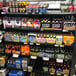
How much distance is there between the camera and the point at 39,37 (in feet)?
9.53

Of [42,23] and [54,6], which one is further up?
[54,6]

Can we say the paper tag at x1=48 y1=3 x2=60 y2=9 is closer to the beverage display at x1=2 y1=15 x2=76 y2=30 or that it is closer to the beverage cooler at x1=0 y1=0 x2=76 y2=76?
the beverage cooler at x1=0 y1=0 x2=76 y2=76

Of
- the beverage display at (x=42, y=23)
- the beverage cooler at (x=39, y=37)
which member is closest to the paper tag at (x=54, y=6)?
the beverage cooler at (x=39, y=37)

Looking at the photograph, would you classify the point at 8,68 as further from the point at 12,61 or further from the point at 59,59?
the point at 59,59

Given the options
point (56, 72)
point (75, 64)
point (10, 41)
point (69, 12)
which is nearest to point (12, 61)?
point (10, 41)

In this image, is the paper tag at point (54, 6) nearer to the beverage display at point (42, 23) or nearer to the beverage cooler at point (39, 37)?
the beverage cooler at point (39, 37)

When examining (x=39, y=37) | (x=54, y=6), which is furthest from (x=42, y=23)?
(x=54, y=6)

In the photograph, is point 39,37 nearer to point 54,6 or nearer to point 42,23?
point 42,23

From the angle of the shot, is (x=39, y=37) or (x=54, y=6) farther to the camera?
(x=39, y=37)

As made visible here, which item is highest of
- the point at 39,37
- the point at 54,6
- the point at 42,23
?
the point at 54,6

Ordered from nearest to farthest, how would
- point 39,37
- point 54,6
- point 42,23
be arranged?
point 54,6
point 42,23
point 39,37

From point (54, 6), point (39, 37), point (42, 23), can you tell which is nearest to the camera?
point (54, 6)

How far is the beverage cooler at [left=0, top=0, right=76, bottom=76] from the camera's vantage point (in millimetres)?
2709

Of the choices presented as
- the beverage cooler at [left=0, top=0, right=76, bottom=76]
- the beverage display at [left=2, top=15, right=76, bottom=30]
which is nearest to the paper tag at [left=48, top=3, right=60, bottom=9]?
the beverage cooler at [left=0, top=0, right=76, bottom=76]
